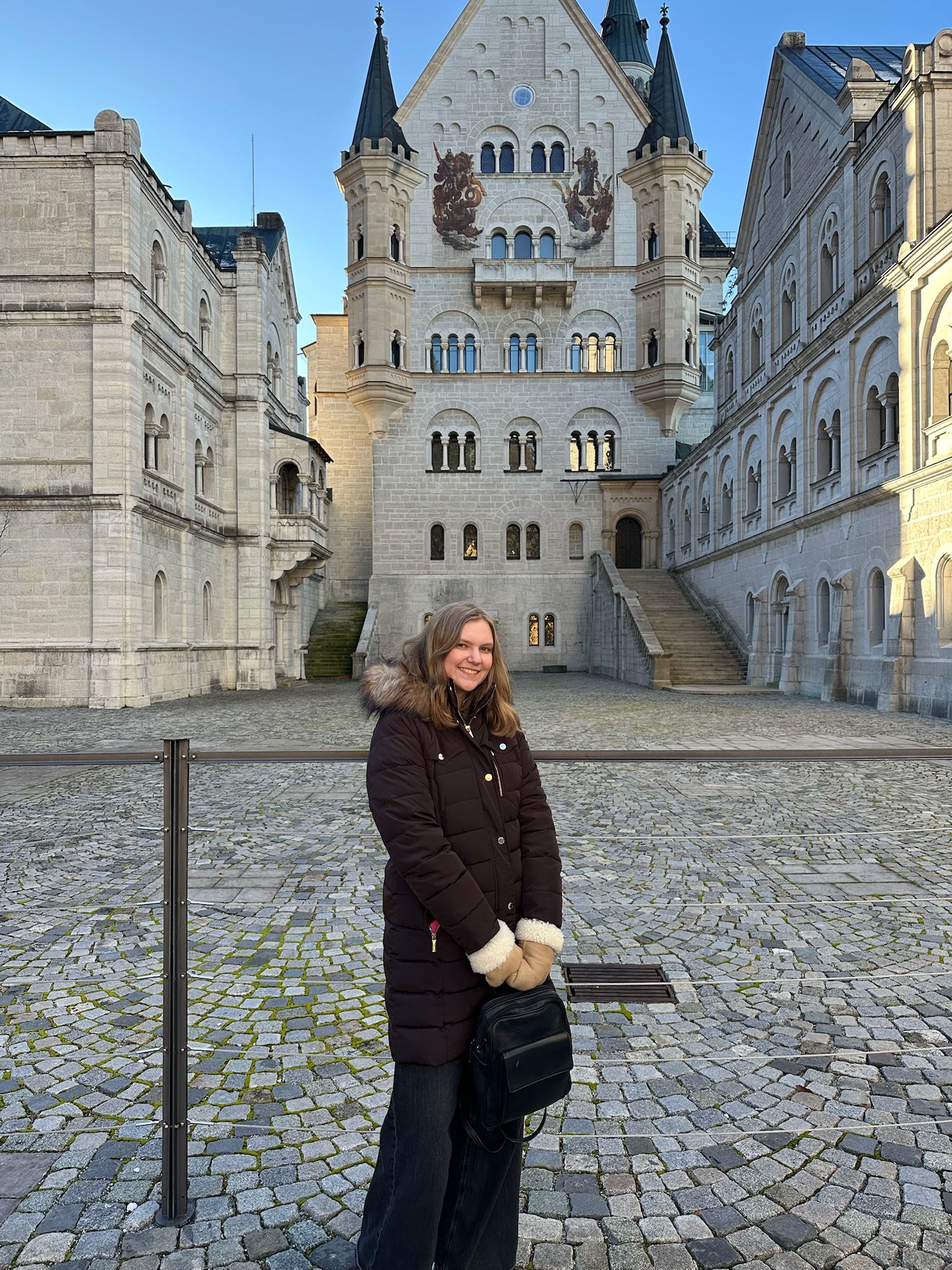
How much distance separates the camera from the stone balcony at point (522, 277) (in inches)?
1457

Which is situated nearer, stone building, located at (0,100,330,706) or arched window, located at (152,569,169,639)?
stone building, located at (0,100,330,706)

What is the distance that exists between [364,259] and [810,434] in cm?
2140

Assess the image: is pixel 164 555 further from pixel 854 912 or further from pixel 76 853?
pixel 854 912

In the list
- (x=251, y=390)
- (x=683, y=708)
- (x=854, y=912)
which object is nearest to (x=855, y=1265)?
(x=854, y=912)

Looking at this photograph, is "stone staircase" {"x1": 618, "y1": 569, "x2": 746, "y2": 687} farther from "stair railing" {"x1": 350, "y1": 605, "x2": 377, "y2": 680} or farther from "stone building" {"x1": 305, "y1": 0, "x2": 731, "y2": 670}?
"stair railing" {"x1": 350, "y1": 605, "x2": 377, "y2": 680}

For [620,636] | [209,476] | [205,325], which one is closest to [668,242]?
[620,636]

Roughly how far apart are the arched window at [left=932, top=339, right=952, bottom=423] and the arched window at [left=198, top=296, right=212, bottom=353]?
69.4ft

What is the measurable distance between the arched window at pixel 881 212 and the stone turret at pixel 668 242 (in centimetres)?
1579

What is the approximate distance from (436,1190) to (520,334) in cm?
3879

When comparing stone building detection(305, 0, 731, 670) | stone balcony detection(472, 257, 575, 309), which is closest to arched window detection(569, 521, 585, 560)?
stone building detection(305, 0, 731, 670)

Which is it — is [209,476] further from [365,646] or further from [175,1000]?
[175,1000]

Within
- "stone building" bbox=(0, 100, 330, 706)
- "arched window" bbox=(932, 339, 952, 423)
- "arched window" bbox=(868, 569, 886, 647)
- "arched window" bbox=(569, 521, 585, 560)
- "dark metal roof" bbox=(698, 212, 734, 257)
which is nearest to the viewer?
"arched window" bbox=(932, 339, 952, 423)

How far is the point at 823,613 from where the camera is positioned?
22.3m

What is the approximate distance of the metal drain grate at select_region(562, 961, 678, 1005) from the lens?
14.3 feet
